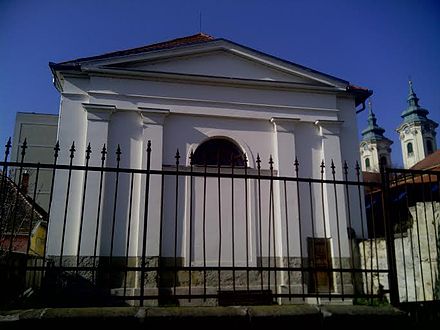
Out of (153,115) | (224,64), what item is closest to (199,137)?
(153,115)

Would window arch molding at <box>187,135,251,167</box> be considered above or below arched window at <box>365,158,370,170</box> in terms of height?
below

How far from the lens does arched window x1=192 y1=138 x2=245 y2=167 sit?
11.0 m

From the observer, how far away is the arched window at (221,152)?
36.2ft

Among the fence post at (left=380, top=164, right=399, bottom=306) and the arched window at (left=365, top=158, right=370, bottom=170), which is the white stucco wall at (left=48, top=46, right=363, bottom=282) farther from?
the arched window at (left=365, top=158, right=370, bottom=170)

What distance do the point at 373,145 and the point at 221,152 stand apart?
144 ft

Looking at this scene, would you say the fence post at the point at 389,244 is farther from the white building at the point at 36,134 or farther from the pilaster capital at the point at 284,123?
the white building at the point at 36,134

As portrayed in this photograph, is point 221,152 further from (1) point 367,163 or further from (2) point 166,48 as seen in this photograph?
(1) point 367,163

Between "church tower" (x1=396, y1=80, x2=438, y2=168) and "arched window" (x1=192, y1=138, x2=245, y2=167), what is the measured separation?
43.6 metres

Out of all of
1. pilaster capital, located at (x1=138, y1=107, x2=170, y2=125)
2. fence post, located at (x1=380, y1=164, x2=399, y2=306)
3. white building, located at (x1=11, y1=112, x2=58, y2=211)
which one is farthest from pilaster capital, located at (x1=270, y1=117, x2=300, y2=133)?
white building, located at (x1=11, y1=112, x2=58, y2=211)

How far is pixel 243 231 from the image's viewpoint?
10.2 metres

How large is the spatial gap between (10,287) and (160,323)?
6264mm

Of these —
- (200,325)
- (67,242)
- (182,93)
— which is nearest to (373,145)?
(182,93)

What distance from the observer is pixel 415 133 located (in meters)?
48.3

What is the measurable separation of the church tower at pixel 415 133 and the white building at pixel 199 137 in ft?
136
